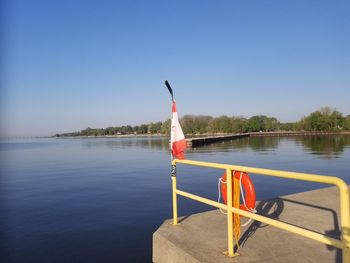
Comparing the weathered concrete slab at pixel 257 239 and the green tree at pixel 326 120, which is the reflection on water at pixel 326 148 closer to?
the weathered concrete slab at pixel 257 239

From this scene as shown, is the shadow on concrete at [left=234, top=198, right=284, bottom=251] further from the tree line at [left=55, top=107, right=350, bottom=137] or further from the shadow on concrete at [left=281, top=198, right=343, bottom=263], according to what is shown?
the tree line at [left=55, top=107, right=350, bottom=137]

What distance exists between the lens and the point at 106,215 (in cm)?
948

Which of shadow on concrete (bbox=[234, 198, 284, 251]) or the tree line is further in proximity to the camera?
the tree line

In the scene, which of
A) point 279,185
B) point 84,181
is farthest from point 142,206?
point 84,181

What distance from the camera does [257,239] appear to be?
15.2 ft

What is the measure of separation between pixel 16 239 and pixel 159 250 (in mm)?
4623

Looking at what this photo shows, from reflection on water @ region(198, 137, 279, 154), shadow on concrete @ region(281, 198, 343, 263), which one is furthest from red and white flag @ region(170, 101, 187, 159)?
reflection on water @ region(198, 137, 279, 154)

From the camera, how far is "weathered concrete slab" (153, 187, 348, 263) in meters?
3.98

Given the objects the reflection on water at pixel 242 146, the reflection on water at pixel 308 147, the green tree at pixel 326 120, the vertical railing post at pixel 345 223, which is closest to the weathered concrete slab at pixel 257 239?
the vertical railing post at pixel 345 223

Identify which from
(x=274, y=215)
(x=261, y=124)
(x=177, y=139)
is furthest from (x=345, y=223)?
(x=261, y=124)

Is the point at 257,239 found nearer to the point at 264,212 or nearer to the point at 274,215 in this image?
the point at 274,215

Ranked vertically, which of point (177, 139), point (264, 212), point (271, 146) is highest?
point (177, 139)

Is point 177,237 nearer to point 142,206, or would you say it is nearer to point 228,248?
point 228,248

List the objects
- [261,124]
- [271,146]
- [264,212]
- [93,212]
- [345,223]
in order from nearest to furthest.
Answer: [345,223] < [264,212] < [93,212] < [271,146] < [261,124]
